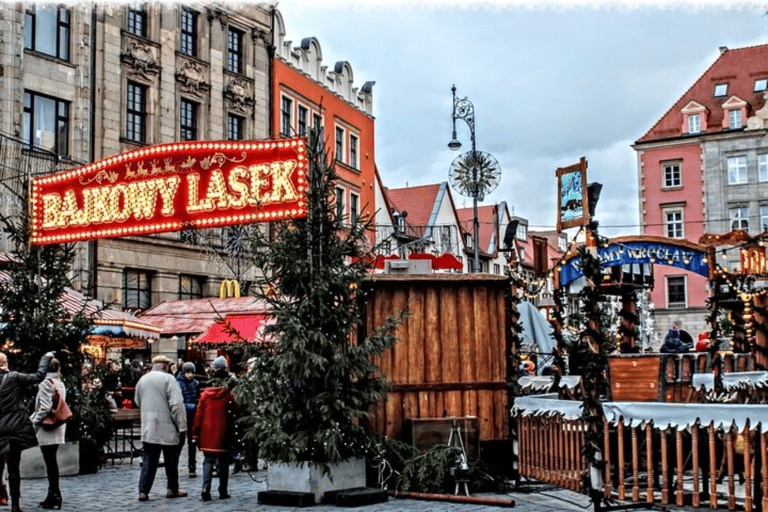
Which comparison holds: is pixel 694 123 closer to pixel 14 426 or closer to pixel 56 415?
pixel 56 415

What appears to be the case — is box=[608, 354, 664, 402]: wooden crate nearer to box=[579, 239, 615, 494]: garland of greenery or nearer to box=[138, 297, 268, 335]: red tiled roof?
box=[579, 239, 615, 494]: garland of greenery

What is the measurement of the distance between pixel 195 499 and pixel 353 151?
106 ft

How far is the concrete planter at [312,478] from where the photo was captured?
11.3 meters

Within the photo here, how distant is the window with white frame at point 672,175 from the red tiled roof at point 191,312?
41264 millimetres

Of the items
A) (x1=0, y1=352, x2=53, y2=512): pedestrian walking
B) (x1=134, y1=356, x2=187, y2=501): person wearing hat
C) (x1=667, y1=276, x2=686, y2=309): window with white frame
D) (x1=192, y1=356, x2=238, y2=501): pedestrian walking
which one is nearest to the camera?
(x1=0, y1=352, x2=53, y2=512): pedestrian walking

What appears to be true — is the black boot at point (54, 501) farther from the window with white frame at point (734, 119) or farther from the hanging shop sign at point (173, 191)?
the window with white frame at point (734, 119)

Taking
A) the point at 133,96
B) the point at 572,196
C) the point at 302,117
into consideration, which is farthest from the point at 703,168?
the point at 572,196

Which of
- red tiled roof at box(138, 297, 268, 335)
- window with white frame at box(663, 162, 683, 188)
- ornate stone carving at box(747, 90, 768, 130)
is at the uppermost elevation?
ornate stone carving at box(747, 90, 768, 130)

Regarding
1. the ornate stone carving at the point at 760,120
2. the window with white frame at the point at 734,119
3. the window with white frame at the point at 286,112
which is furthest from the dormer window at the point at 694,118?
the window with white frame at the point at 286,112

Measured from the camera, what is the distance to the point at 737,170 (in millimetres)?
60156

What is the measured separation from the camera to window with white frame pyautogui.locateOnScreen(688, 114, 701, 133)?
6131 centimetres

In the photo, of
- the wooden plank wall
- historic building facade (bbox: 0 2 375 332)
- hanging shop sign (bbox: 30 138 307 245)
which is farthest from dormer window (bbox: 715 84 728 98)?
hanging shop sign (bbox: 30 138 307 245)

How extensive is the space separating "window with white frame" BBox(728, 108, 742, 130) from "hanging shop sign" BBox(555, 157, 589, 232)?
2044 inches

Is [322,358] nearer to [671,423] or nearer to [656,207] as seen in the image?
[671,423]
